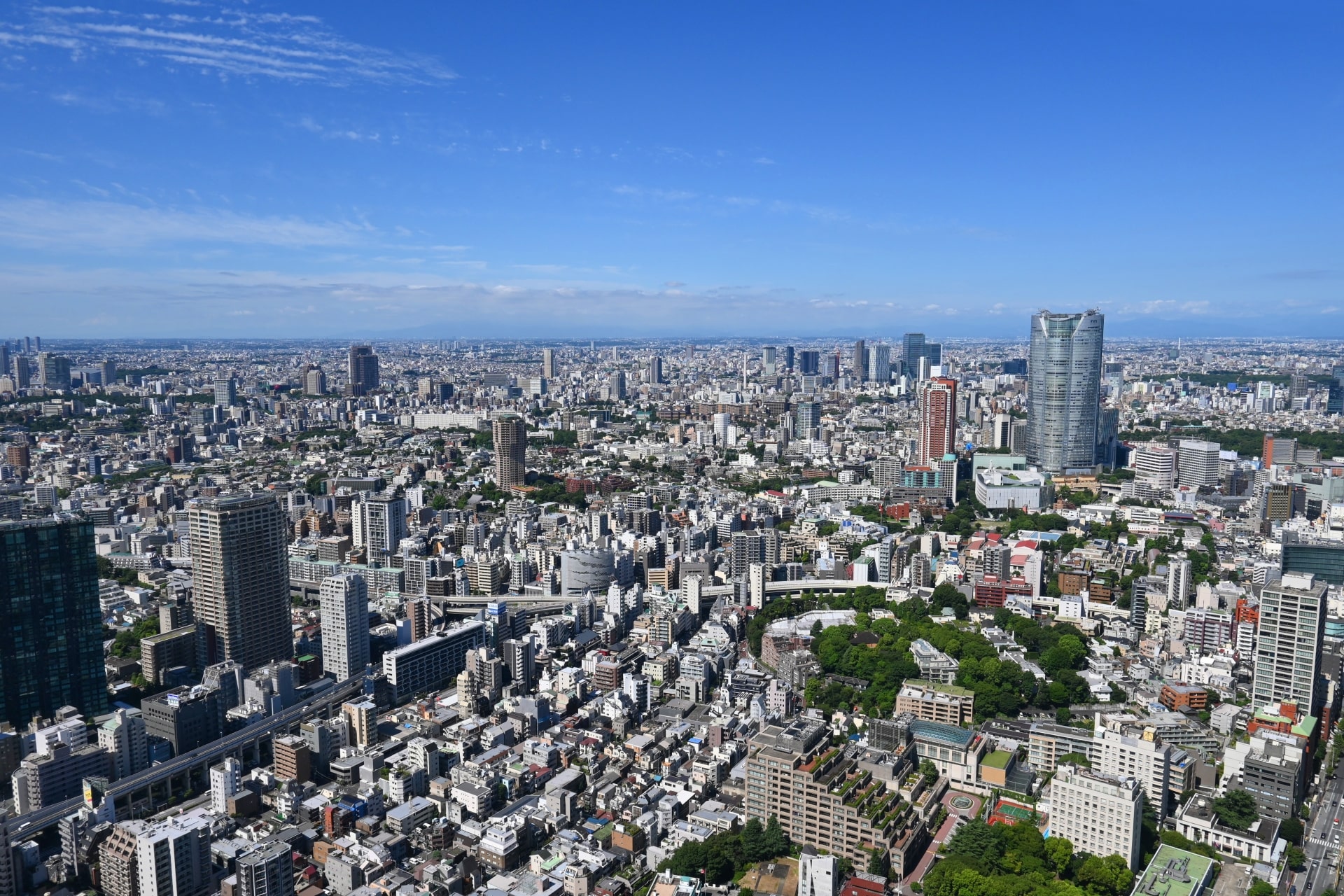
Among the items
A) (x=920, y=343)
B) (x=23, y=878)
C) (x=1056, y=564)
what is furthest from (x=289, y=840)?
(x=920, y=343)

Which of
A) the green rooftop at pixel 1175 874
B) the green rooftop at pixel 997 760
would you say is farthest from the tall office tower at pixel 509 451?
the green rooftop at pixel 1175 874

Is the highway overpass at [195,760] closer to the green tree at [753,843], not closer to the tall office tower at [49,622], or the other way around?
the tall office tower at [49,622]

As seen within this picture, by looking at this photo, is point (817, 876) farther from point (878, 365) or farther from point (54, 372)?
point (878, 365)

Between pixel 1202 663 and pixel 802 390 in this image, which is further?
pixel 802 390

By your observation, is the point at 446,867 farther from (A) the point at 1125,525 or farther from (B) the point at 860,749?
(A) the point at 1125,525

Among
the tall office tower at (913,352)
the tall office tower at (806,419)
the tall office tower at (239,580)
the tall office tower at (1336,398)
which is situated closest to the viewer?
the tall office tower at (239,580)

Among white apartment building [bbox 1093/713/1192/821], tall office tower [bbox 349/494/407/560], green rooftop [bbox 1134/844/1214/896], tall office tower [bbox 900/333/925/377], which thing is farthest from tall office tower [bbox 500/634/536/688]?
tall office tower [bbox 900/333/925/377]
